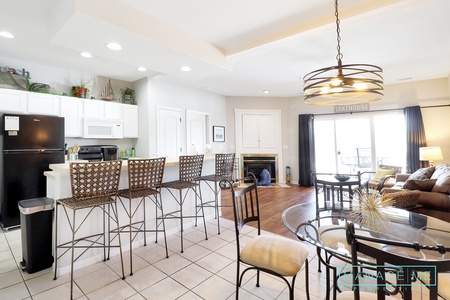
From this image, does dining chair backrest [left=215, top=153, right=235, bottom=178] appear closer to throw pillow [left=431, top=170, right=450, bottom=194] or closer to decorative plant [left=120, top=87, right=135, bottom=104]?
throw pillow [left=431, top=170, right=450, bottom=194]

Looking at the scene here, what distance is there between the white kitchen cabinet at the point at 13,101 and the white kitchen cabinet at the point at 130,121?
1.62 meters

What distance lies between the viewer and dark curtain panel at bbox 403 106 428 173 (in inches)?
201

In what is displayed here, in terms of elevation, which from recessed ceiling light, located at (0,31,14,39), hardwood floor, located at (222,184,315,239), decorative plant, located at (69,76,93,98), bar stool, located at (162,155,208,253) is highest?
recessed ceiling light, located at (0,31,14,39)

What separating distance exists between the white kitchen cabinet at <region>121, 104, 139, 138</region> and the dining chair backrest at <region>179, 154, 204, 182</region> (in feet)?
8.50

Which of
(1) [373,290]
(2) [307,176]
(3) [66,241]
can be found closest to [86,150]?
(3) [66,241]

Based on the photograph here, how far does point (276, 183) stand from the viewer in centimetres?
693

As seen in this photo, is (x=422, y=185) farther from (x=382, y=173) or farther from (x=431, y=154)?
(x=431, y=154)

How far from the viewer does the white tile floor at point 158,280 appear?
187 cm

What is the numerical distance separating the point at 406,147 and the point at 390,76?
5.86 ft

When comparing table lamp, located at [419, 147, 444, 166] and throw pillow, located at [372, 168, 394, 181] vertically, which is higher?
table lamp, located at [419, 147, 444, 166]

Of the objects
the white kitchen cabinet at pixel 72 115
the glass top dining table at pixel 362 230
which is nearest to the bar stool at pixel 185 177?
the glass top dining table at pixel 362 230

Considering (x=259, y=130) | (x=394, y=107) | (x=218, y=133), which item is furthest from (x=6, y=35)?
(x=394, y=107)

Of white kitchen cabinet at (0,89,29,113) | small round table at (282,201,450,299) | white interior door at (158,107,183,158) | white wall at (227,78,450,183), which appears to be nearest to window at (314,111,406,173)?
white wall at (227,78,450,183)

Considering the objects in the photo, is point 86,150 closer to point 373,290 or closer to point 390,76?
point 373,290
